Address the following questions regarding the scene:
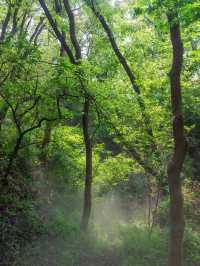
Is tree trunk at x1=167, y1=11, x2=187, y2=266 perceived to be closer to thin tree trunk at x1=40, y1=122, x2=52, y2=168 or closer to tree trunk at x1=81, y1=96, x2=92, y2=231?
tree trunk at x1=81, y1=96, x2=92, y2=231

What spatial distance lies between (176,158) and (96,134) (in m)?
4.19

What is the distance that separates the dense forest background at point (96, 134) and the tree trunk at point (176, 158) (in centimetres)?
2

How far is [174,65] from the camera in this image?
6504 mm

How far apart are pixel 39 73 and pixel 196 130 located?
807 centimetres

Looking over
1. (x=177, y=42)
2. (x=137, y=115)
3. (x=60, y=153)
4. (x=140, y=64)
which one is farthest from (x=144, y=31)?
(x=177, y=42)

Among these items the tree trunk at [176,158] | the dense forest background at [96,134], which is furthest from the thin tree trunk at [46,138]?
the tree trunk at [176,158]

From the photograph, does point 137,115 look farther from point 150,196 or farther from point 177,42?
point 177,42

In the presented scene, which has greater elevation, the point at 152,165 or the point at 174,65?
the point at 174,65

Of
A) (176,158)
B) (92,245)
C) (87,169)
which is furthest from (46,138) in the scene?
(176,158)

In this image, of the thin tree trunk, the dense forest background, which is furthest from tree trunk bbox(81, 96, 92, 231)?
the thin tree trunk

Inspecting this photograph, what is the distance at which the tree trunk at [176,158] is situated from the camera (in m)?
6.45

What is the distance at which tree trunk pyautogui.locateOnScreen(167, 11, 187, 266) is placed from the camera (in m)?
6.45

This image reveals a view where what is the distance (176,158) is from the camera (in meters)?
6.55

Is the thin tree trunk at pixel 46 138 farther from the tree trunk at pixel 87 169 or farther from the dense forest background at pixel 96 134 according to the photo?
the tree trunk at pixel 87 169
